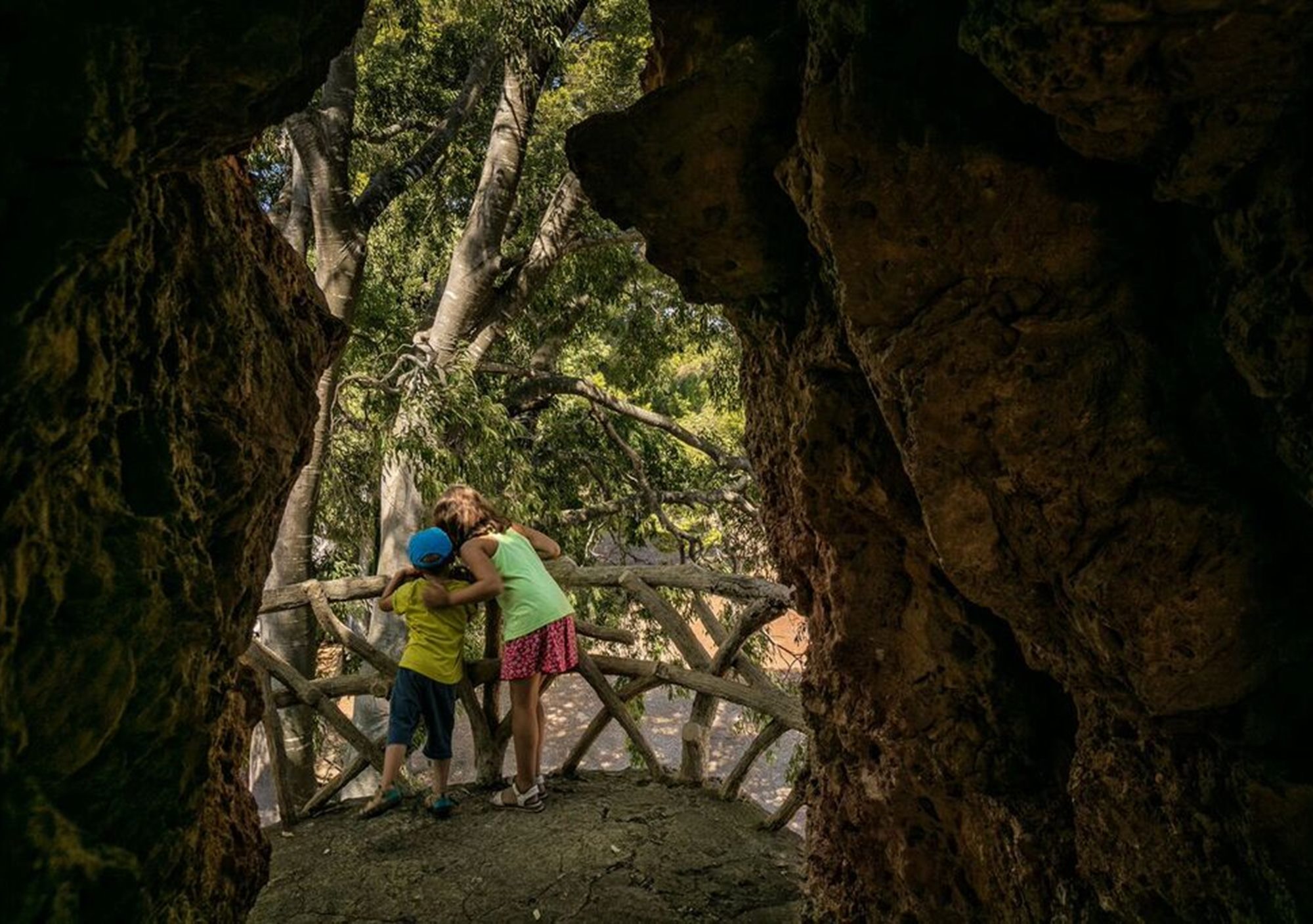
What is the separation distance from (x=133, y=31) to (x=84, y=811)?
141 centimetres

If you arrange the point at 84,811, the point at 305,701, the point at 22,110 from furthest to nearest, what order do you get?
the point at 305,701 → the point at 84,811 → the point at 22,110

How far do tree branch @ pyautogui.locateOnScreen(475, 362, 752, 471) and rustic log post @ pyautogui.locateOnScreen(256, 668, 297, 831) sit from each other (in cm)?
380

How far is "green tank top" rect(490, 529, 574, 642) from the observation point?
13.2ft

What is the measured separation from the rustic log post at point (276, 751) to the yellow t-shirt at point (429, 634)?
32.4 inches

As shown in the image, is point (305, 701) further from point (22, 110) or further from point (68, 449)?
point (22, 110)

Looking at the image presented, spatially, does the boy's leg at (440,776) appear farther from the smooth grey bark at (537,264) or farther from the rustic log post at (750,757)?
the smooth grey bark at (537,264)

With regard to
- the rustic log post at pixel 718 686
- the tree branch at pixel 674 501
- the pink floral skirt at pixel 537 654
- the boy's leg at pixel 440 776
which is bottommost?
the boy's leg at pixel 440 776

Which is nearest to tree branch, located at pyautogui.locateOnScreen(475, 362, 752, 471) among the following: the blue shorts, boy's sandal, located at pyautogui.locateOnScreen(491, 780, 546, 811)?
the blue shorts

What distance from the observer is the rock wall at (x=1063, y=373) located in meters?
1.31

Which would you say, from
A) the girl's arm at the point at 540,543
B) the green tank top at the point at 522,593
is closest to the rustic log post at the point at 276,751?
the green tank top at the point at 522,593

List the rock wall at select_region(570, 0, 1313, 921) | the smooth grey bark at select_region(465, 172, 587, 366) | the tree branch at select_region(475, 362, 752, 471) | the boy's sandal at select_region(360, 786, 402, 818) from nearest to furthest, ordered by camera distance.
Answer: the rock wall at select_region(570, 0, 1313, 921), the boy's sandal at select_region(360, 786, 402, 818), the smooth grey bark at select_region(465, 172, 587, 366), the tree branch at select_region(475, 362, 752, 471)

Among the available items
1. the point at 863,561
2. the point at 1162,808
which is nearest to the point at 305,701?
the point at 863,561

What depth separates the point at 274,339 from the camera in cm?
241

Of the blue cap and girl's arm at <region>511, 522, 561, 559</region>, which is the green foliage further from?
the blue cap
